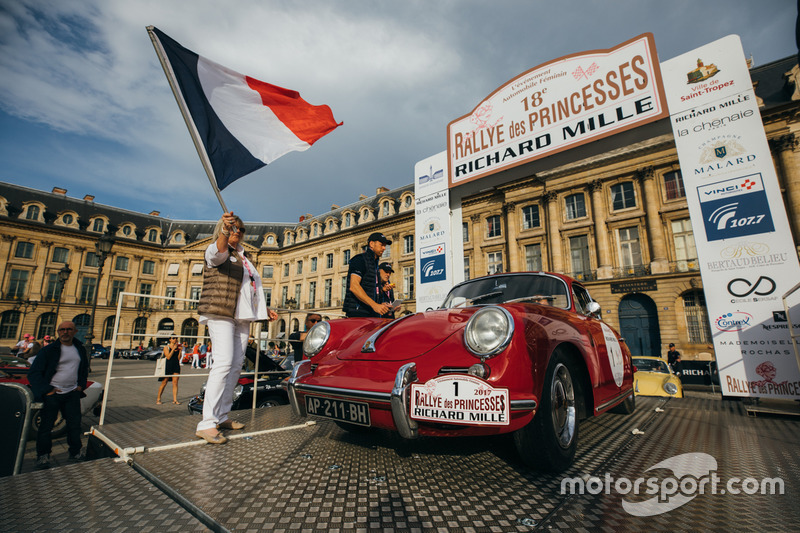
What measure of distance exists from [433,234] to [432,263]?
0.76m

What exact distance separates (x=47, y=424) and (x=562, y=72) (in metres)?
9.52

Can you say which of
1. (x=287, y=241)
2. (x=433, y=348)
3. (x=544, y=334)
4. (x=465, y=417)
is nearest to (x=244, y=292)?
(x=433, y=348)

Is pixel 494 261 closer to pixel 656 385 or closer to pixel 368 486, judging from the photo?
pixel 656 385

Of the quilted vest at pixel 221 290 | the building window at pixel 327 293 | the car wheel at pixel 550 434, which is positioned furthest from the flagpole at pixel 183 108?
the building window at pixel 327 293

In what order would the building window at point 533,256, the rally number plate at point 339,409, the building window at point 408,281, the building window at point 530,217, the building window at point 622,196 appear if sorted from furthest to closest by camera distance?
the building window at point 408,281, the building window at point 530,217, the building window at point 533,256, the building window at point 622,196, the rally number plate at point 339,409

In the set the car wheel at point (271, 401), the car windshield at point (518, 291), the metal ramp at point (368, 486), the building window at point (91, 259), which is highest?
the building window at point (91, 259)

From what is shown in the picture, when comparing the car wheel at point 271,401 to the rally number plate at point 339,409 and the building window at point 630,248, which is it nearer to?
the rally number plate at point 339,409

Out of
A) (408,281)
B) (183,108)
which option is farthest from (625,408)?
(408,281)

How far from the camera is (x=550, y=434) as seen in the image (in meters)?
1.86

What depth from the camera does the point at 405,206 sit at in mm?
34188

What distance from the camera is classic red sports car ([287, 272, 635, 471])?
174 cm

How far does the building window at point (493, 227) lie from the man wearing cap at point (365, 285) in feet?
79.9

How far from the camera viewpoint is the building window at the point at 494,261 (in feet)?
87.3

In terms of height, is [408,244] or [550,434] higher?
[408,244]
